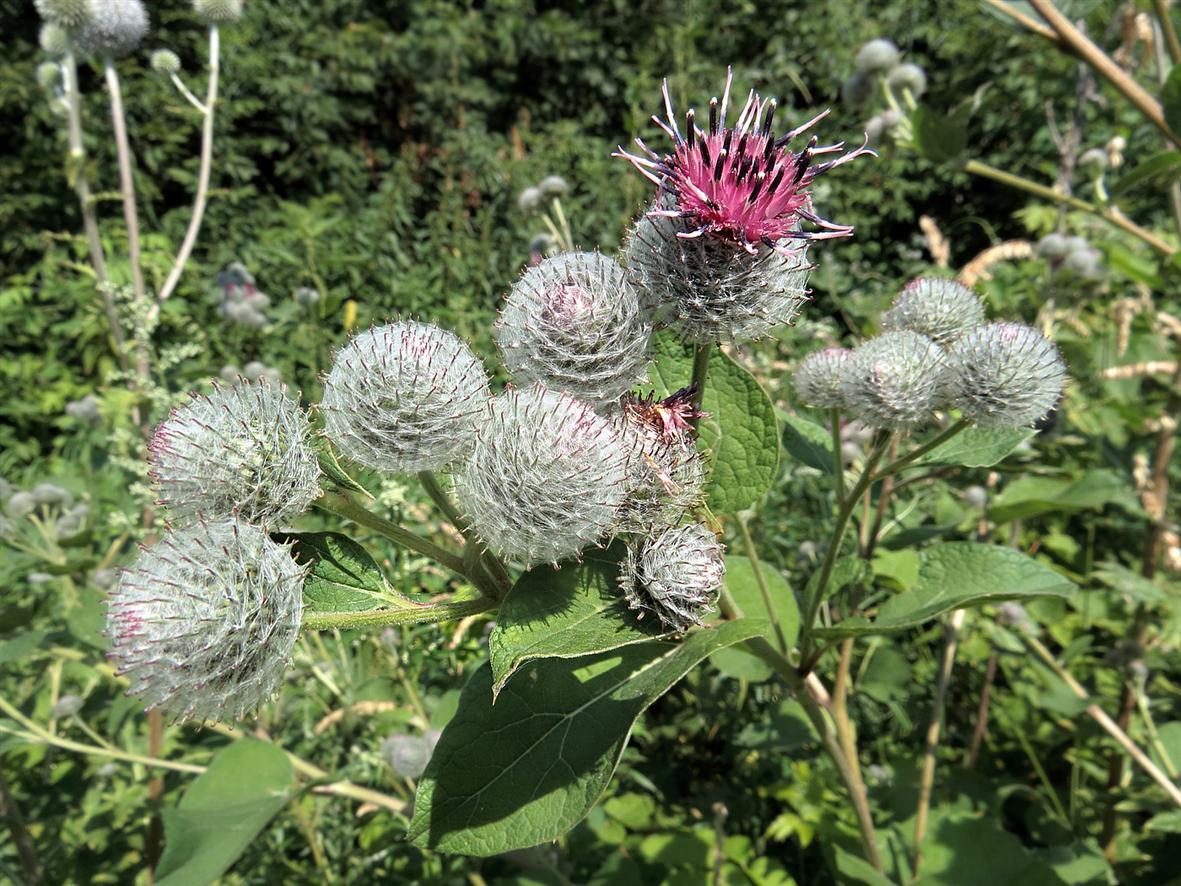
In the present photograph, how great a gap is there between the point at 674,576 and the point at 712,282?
1.49 feet

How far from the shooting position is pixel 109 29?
316 cm

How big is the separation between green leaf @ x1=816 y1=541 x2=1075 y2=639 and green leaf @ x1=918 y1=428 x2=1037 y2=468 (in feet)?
0.64

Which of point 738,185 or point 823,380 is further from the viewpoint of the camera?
point 823,380

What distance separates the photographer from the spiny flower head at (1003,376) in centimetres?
138

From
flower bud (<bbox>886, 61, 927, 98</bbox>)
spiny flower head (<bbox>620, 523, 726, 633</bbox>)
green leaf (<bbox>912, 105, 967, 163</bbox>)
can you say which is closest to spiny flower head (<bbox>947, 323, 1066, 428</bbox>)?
spiny flower head (<bbox>620, 523, 726, 633</bbox>)

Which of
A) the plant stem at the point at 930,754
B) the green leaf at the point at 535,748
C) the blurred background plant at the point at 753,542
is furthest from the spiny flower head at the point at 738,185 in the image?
the plant stem at the point at 930,754

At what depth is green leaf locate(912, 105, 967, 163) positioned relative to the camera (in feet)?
7.39

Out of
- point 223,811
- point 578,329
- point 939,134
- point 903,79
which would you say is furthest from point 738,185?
point 903,79

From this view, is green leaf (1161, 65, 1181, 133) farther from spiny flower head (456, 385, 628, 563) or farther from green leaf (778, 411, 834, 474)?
spiny flower head (456, 385, 628, 563)

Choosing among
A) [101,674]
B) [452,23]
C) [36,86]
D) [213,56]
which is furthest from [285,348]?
[452,23]

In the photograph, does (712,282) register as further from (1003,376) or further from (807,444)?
(807,444)

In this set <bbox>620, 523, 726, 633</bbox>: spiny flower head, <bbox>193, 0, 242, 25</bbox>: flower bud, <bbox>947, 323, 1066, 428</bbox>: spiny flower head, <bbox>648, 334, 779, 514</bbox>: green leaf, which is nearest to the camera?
<bbox>620, 523, 726, 633</bbox>: spiny flower head

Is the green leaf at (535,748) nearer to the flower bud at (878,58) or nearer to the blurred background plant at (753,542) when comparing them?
the blurred background plant at (753,542)

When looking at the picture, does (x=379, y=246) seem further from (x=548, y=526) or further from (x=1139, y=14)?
(x=548, y=526)
